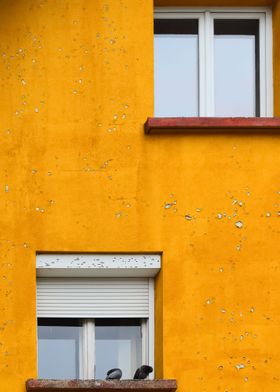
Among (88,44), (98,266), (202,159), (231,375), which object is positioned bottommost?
(231,375)

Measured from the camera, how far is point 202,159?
1205 cm

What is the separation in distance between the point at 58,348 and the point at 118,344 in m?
0.45

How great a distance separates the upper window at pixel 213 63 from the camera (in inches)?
495

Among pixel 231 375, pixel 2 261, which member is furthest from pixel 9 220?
pixel 231 375

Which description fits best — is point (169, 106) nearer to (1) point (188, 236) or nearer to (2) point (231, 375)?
(1) point (188, 236)

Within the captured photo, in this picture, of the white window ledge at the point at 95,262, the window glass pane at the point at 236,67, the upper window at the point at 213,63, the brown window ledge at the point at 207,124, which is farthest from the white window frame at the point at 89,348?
the window glass pane at the point at 236,67

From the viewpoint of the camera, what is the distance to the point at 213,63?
496 inches

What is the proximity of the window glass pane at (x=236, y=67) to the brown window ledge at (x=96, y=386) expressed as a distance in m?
2.25

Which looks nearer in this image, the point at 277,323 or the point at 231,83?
the point at 277,323

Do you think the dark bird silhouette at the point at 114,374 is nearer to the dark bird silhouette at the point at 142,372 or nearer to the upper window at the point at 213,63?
the dark bird silhouette at the point at 142,372

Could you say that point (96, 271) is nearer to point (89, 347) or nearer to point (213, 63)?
point (89, 347)

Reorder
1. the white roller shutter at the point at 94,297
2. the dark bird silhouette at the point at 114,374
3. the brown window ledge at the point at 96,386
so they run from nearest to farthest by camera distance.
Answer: the brown window ledge at the point at 96,386 < the dark bird silhouette at the point at 114,374 < the white roller shutter at the point at 94,297

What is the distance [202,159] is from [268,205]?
0.60m

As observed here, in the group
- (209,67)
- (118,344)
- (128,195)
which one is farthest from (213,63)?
(118,344)
